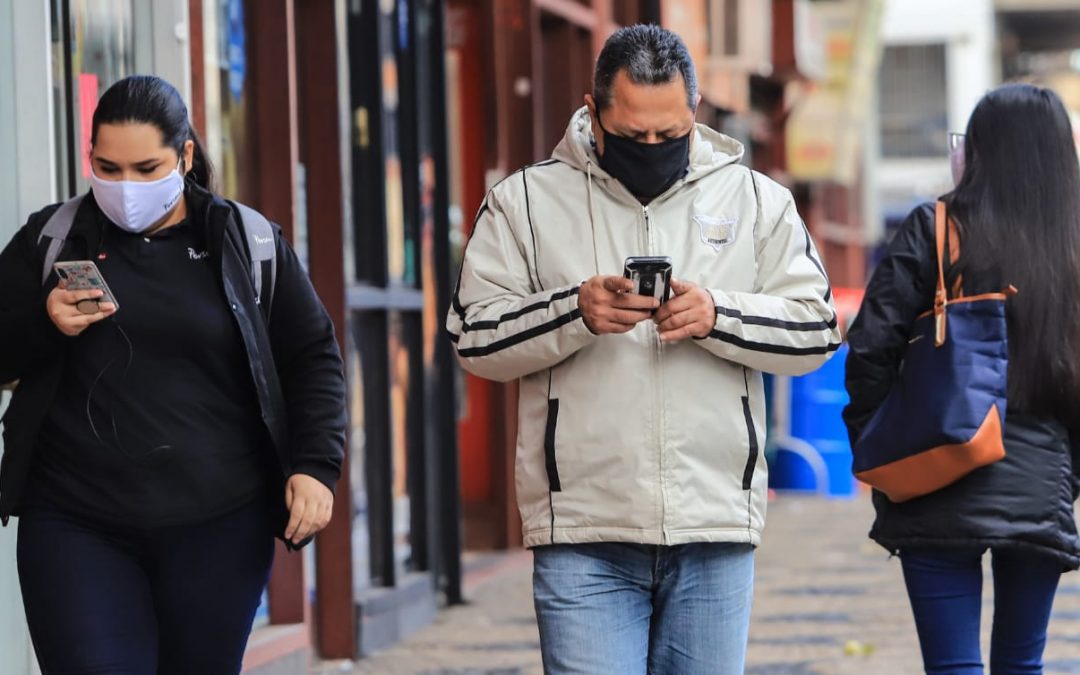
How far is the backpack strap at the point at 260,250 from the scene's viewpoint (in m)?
3.83

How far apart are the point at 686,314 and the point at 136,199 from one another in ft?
3.51

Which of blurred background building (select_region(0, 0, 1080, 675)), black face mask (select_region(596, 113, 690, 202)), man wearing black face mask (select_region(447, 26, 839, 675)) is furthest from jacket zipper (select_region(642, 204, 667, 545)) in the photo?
blurred background building (select_region(0, 0, 1080, 675))

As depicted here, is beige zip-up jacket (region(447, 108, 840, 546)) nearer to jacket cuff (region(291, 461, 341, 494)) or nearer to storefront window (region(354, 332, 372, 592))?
jacket cuff (region(291, 461, 341, 494))

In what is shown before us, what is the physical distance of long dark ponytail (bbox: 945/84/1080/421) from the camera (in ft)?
14.4

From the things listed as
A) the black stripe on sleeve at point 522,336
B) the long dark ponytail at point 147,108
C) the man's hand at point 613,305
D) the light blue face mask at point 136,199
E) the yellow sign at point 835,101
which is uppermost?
the yellow sign at point 835,101

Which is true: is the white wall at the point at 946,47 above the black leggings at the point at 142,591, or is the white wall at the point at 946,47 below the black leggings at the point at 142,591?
above

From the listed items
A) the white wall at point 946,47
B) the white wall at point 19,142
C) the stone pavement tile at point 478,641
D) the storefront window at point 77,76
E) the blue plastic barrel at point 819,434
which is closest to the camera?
the white wall at point 19,142

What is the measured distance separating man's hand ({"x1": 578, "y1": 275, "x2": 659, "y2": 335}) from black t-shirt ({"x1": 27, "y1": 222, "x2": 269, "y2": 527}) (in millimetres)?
725

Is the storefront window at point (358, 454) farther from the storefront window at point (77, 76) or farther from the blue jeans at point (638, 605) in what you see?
the blue jeans at point (638, 605)

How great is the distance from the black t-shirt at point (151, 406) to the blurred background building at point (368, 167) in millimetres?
1641

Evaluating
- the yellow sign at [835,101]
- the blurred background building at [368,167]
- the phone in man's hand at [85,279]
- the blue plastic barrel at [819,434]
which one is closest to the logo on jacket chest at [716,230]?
the phone in man's hand at [85,279]

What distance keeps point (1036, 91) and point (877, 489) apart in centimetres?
101

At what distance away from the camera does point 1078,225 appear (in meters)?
4.48

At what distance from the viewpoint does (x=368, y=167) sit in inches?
318
